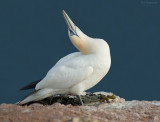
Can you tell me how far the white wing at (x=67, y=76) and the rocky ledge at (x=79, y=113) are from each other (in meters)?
0.42

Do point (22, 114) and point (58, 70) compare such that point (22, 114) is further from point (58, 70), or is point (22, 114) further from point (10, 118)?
point (58, 70)

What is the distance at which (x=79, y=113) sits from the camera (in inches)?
126

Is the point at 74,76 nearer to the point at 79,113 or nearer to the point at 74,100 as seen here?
the point at 74,100

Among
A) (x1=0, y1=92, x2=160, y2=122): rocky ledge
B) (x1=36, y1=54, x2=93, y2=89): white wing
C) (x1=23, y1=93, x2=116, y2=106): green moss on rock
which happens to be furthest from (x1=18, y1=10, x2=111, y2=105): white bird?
(x1=0, y1=92, x2=160, y2=122): rocky ledge

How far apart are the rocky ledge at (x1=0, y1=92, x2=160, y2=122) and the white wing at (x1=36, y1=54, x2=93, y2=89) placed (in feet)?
1.39

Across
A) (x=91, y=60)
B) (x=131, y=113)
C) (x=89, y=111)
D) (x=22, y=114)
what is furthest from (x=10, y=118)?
(x=91, y=60)

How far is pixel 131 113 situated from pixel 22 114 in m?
1.16

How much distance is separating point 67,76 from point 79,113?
1.11 meters

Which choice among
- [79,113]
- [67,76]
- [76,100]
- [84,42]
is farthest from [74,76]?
[79,113]

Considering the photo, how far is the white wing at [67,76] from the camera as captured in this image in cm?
424

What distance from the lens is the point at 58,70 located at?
431cm

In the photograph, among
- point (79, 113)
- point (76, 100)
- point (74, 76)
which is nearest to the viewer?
point (79, 113)

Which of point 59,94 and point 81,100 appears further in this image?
point 59,94

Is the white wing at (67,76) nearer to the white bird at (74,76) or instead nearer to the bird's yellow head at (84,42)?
the white bird at (74,76)
